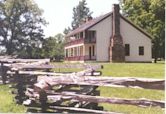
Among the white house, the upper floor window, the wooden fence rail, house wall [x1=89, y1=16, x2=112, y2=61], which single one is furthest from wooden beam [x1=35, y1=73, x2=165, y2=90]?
the upper floor window

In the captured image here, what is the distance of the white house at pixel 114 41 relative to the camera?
3712cm

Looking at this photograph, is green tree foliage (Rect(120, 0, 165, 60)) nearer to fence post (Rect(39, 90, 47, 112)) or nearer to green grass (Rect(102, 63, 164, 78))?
green grass (Rect(102, 63, 164, 78))

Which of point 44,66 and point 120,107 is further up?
point 44,66

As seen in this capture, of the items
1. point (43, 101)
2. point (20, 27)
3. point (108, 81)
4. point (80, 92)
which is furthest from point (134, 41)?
point (108, 81)

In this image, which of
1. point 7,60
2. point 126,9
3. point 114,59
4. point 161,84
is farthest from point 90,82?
point 126,9

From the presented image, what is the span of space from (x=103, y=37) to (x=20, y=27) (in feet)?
76.7

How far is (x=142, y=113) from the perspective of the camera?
8438mm

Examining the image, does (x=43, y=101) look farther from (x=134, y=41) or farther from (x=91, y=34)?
(x=91, y=34)

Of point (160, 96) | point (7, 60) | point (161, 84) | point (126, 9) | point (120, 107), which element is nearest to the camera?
point (161, 84)

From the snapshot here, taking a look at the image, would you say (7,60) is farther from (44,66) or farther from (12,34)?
(44,66)

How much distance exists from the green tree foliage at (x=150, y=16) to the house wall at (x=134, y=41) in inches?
25.0

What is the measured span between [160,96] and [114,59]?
25295 millimetres

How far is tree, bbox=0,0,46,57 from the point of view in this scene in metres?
15.7

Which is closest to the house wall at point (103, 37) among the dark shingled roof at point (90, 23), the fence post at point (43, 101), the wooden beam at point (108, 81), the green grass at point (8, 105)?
the dark shingled roof at point (90, 23)
